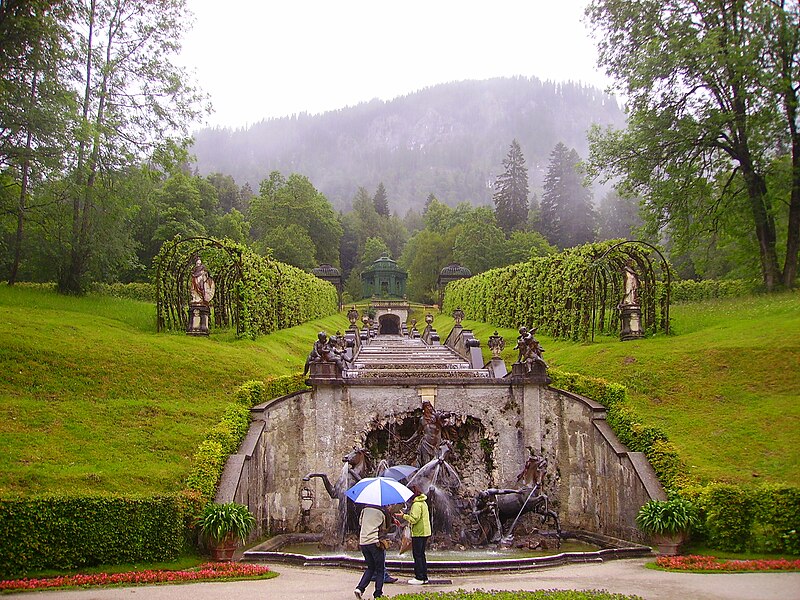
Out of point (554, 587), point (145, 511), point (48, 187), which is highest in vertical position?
point (48, 187)

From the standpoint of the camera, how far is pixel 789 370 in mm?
17969

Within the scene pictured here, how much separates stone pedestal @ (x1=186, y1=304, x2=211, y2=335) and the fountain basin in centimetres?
1322

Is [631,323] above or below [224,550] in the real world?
above

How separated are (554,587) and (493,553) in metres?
4.35

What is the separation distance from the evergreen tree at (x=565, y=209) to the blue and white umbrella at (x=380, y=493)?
234ft

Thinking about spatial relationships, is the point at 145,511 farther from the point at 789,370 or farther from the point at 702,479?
the point at 789,370

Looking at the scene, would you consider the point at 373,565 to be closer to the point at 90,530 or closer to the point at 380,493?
the point at 380,493

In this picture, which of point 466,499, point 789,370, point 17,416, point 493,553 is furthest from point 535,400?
point 17,416

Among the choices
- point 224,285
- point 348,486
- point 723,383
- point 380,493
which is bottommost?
→ point 348,486

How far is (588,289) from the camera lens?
86.4 ft

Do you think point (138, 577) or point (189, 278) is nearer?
point (138, 577)

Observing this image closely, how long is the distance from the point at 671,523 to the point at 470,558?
13.4 feet

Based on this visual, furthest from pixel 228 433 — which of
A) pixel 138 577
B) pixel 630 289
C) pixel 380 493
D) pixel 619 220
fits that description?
pixel 619 220

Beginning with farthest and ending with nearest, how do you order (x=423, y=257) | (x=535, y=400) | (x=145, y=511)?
(x=423, y=257) → (x=535, y=400) → (x=145, y=511)
